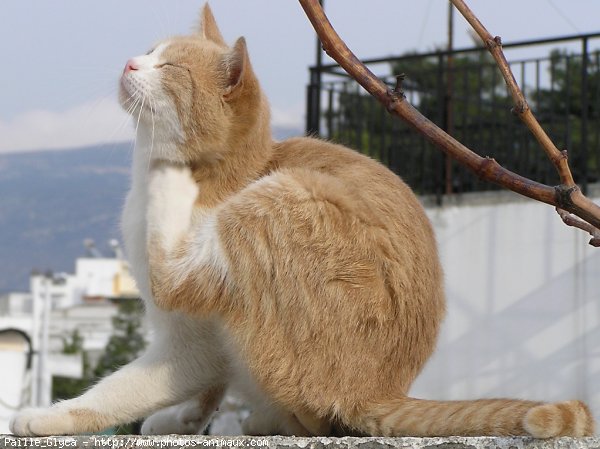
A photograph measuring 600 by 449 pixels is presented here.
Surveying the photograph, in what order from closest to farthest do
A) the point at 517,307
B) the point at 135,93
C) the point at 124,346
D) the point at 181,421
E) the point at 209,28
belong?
the point at 135,93 → the point at 181,421 → the point at 209,28 → the point at 517,307 → the point at 124,346

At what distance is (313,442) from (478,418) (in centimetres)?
34

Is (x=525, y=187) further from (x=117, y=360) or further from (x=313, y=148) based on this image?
(x=117, y=360)

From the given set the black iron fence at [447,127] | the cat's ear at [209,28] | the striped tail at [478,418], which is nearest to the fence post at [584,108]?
the black iron fence at [447,127]

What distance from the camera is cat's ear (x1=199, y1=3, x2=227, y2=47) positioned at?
296cm

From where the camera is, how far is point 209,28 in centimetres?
300

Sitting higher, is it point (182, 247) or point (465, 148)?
point (465, 148)

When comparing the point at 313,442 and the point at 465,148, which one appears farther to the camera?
the point at 313,442

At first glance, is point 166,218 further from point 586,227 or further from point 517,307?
→ point 517,307

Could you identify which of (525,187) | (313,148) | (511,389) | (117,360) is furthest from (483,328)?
(117,360)

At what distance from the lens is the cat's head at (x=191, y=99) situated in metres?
2.53

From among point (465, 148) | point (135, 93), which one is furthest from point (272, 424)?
point (465, 148)

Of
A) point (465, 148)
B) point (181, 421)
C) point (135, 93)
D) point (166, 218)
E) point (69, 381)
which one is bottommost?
point (69, 381)

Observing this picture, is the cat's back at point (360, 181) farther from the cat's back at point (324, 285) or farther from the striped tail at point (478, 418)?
the striped tail at point (478, 418)

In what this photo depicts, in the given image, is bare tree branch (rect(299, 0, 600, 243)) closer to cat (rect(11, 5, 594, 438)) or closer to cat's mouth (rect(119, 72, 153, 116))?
cat (rect(11, 5, 594, 438))
